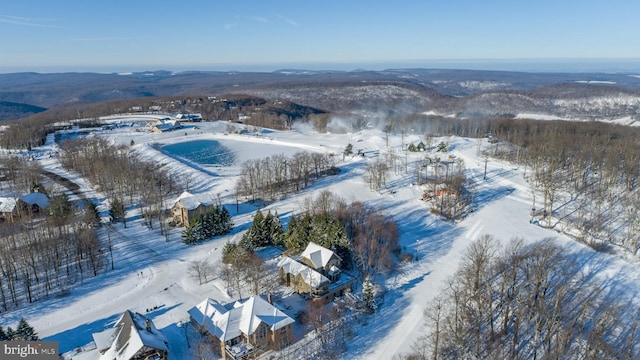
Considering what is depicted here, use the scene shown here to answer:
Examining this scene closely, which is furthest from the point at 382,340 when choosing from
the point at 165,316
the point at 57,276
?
the point at 57,276

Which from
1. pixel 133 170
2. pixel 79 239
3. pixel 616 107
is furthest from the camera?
pixel 616 107

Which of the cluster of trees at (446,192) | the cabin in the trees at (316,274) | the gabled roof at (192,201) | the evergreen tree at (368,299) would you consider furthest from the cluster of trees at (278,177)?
the evergreen tree at (368,299)

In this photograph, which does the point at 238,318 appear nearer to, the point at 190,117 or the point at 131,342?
the point at 131,342

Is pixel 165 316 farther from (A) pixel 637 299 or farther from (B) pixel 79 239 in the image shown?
(A) pixel 637 299

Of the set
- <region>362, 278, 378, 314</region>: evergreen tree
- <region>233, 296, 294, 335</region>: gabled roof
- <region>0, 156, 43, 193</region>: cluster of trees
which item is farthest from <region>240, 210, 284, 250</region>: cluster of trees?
<region>0, 156, 43, 193</region>: cluster of trees

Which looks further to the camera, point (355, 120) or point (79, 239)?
point (355, 120)

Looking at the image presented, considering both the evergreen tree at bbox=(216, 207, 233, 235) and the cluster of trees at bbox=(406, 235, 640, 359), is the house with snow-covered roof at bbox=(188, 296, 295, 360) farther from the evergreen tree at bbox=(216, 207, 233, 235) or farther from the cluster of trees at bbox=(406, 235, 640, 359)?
the evergreen tree at bbox=(216, 207, 233, 235)

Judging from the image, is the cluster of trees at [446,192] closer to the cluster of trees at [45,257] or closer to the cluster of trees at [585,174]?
the cluster of trees at [585,174]

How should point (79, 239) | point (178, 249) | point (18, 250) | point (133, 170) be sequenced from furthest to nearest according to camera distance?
point (133, 170) → point (178, 249) → point (79, 239) → point (18, 250)

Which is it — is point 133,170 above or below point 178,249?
above
